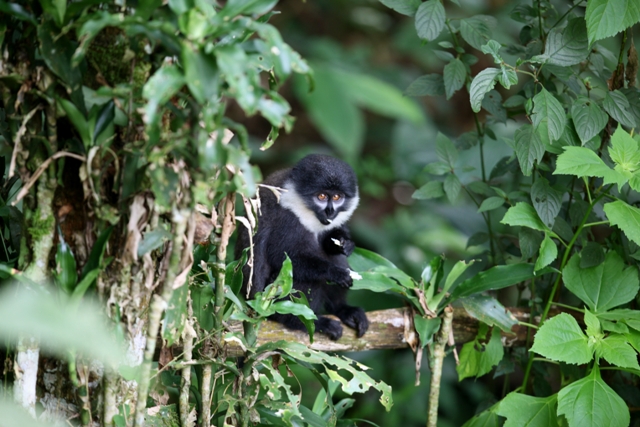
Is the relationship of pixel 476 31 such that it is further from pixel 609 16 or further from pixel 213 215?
pixel 213 215

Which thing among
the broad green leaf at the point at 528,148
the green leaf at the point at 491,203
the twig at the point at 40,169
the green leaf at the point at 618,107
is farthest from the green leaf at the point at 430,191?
the twig at the point at 40,169

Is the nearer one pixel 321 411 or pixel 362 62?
pixel 321 411

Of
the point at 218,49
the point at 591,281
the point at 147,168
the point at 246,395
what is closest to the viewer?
A: the point at 218,49

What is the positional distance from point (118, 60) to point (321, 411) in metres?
1.89

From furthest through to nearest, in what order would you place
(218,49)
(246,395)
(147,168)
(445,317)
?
(445,317) < (246,395) < (147,168) < (218,49)

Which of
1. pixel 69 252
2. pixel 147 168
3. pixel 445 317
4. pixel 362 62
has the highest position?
pixel 147 168

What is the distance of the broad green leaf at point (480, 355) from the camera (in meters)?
2.98

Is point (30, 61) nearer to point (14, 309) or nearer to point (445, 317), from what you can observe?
point (14, 309)

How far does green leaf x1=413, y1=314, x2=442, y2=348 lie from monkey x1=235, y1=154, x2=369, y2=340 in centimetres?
46

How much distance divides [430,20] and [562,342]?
4.82 ft

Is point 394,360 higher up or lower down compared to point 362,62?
lower down

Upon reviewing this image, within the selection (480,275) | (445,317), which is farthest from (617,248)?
(445,317)

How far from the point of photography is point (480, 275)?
2910mm

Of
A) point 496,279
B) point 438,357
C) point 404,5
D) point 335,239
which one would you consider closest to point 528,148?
point 496,279
